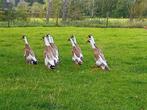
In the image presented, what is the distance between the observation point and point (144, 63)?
19.0 meters

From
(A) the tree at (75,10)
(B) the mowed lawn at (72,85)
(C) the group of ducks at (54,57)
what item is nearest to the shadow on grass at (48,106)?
(B) the mowed lawn at (72,85)

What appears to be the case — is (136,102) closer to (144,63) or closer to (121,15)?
(144,63)

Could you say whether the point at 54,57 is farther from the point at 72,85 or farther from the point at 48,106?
the point at 48,106

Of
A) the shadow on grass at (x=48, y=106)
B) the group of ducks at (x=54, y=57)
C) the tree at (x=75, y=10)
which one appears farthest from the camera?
the tree at (x=75, y=10)

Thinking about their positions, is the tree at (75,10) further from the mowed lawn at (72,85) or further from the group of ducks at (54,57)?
the group of ducks at (54,57)

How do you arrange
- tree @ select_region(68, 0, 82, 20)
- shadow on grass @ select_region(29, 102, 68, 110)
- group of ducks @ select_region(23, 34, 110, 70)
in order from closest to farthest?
shadow on grass @ select_region(29, 102, 68, 110) → group of ducks @ select_region(23, 34, 110, 70) → tree @ select_region(68, 0, 82, 20)

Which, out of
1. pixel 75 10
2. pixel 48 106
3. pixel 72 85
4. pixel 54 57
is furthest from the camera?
pixel 75 10

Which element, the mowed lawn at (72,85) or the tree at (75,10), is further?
the tree at (75,10)

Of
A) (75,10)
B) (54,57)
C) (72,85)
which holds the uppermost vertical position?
(75,10)

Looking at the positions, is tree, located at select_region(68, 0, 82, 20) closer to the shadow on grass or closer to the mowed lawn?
the mowed lawn

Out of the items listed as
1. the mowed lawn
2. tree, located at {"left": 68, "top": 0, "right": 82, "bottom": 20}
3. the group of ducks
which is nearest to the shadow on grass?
the mowed lawn

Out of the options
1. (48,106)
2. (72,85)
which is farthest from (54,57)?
(48,106)

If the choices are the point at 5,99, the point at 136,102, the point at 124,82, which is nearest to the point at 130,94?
the point at 136,102

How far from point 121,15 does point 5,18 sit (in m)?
28.8
